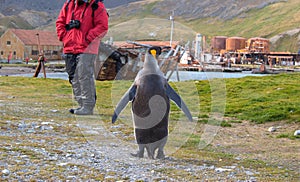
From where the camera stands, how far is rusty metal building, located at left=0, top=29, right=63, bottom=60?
300 ft

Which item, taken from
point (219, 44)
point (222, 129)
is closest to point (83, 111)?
point (222, 129)

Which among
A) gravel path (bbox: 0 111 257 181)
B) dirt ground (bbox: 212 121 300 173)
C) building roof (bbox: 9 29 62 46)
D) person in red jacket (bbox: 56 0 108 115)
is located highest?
building roof (bbox: 9 29 62 46)

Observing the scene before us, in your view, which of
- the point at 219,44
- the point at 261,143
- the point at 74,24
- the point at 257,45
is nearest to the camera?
the point at 261,143

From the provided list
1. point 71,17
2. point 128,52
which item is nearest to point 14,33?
point 128,52

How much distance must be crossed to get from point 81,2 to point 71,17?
388 mm

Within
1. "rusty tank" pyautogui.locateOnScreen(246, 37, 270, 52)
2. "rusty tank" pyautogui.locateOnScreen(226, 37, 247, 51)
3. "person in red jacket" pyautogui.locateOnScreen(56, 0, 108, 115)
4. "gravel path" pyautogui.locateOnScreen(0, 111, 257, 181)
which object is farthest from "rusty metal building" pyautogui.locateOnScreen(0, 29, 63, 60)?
"gravel path" pyautogui.locateOnScreen(0, 111, 257, 181)

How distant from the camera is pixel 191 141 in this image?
828 cm

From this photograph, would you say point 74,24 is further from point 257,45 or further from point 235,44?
point 235,44

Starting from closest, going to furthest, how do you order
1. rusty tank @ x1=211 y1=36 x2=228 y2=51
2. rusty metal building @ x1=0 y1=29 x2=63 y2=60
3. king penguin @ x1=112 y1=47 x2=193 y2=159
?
1. king penguin @ x1=112 y1=47 x2=193 y2=159
2. rusty metal building @ x1=0 y1=29 x2=63 y2=60
3. rusty tank @ x1=211 y1=36 x2=228 y2=51

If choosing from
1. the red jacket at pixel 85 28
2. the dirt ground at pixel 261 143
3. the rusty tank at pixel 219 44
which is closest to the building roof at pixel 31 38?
the rusty tank at pixel 219 44

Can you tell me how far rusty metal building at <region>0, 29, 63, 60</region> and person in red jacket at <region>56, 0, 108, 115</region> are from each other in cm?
8206

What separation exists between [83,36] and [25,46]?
84812mm

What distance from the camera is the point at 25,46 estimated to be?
3580 inches

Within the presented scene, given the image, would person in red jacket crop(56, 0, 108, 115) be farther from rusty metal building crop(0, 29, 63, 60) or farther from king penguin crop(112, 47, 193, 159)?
rusty metal building crop(0, 29, 63, 60)
